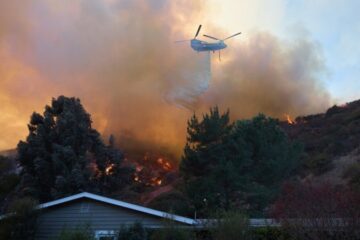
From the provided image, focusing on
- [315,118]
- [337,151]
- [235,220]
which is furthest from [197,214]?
[315,118]

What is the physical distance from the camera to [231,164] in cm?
3369

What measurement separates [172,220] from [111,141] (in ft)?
82.0

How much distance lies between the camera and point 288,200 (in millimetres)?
17422

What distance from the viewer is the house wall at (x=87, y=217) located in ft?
81.3

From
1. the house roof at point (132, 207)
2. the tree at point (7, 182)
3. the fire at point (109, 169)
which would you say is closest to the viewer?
the house roof at point (132, 207)

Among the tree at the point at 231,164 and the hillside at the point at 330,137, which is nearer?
the tree at the point at 231,164

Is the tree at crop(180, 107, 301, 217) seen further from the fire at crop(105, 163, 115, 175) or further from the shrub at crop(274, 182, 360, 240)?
the shrub at crop(274, 182, 360, 240)

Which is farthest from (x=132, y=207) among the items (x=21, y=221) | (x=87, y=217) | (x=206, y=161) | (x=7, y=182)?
(x=7, y=182)

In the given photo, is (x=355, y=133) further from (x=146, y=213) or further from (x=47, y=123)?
(x=146, y=213)

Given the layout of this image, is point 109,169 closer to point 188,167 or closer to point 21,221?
point 188,167

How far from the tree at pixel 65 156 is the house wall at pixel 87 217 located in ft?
37.4

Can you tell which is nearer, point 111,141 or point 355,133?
point 111,141

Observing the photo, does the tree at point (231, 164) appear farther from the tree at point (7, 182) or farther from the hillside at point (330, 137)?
the tree at point (7, 182)

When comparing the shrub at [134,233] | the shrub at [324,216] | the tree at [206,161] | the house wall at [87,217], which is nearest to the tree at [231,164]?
the tree at [206,161]
